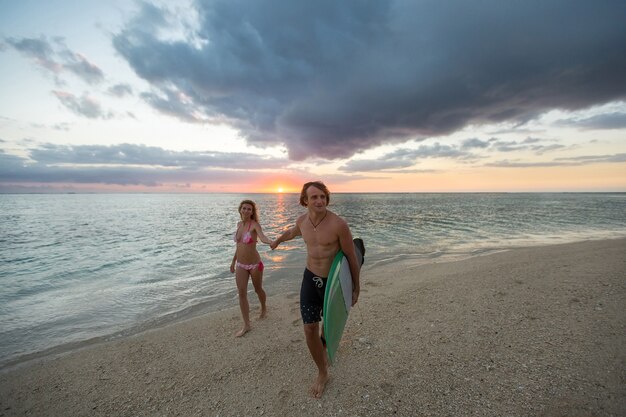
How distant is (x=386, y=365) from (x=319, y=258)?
194 centimetres

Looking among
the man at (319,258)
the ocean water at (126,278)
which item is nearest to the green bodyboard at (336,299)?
the man at (319,258)

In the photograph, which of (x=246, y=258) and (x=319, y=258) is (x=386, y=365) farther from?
(x=246, y=258)

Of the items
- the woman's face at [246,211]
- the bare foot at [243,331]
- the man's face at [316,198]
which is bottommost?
the bare foot at [243,331]

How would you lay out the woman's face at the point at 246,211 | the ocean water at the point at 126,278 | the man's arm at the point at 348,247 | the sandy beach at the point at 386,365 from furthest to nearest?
the ocean water at the point at 126,278, the woman's face at the point at 246,211, the man's arm at the point at 348,247, the sandy beach at the point at 386,365

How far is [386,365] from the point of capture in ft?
13.0

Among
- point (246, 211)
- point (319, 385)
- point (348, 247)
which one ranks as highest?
point (246, 211)

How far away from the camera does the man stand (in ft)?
11.4

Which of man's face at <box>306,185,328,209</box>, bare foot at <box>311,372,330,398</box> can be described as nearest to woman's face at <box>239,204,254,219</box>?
man's face at <box>306,185,328,209</box>

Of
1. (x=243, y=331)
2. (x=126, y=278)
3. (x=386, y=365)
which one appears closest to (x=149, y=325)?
(x=243, y=331)

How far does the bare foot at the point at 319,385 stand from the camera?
11.5 feet

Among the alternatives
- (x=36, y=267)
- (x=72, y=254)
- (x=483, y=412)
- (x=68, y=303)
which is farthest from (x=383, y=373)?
(x=72, y=254)

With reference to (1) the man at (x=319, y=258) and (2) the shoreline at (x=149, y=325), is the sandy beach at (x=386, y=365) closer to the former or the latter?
(2) the shoreline at (x=149, y=325)

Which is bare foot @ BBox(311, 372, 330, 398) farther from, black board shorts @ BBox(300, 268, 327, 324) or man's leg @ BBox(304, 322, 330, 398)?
black board shorts @ BBox(300, 268, 327, 324)

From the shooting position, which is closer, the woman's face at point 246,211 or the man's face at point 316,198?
the man's face at point 316,198
